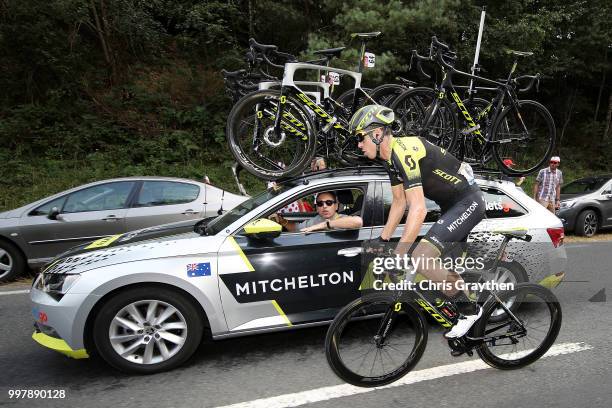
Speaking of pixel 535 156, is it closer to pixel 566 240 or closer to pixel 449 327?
pixel 449 327

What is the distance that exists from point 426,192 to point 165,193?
4.73 m

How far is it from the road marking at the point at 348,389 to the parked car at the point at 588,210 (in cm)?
789

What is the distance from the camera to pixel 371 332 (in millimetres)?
3447

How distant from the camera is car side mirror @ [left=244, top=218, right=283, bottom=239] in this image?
3867 mm

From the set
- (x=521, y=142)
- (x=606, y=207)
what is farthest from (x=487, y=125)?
(x=606, y=207)

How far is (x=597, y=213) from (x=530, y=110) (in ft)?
25.0

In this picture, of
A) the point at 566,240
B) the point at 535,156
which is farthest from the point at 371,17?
the point at 535,156

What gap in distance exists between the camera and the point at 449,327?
3512 mm

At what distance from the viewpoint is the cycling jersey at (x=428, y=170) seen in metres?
3.26

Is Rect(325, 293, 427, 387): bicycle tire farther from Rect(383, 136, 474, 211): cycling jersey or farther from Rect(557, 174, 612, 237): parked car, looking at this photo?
Rect(557, 174, 612, 237): parked car

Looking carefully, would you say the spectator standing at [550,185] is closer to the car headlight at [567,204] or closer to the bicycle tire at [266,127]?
the car headlight at [567,204]

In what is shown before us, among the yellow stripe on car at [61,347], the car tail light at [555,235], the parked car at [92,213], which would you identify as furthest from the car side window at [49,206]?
the car tail light at [555,235]

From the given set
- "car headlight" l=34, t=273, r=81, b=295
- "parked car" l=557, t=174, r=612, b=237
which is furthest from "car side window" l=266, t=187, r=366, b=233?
"parked car" l=557, t=174, r=612, b=237

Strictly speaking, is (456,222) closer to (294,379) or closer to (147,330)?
(294,379)
